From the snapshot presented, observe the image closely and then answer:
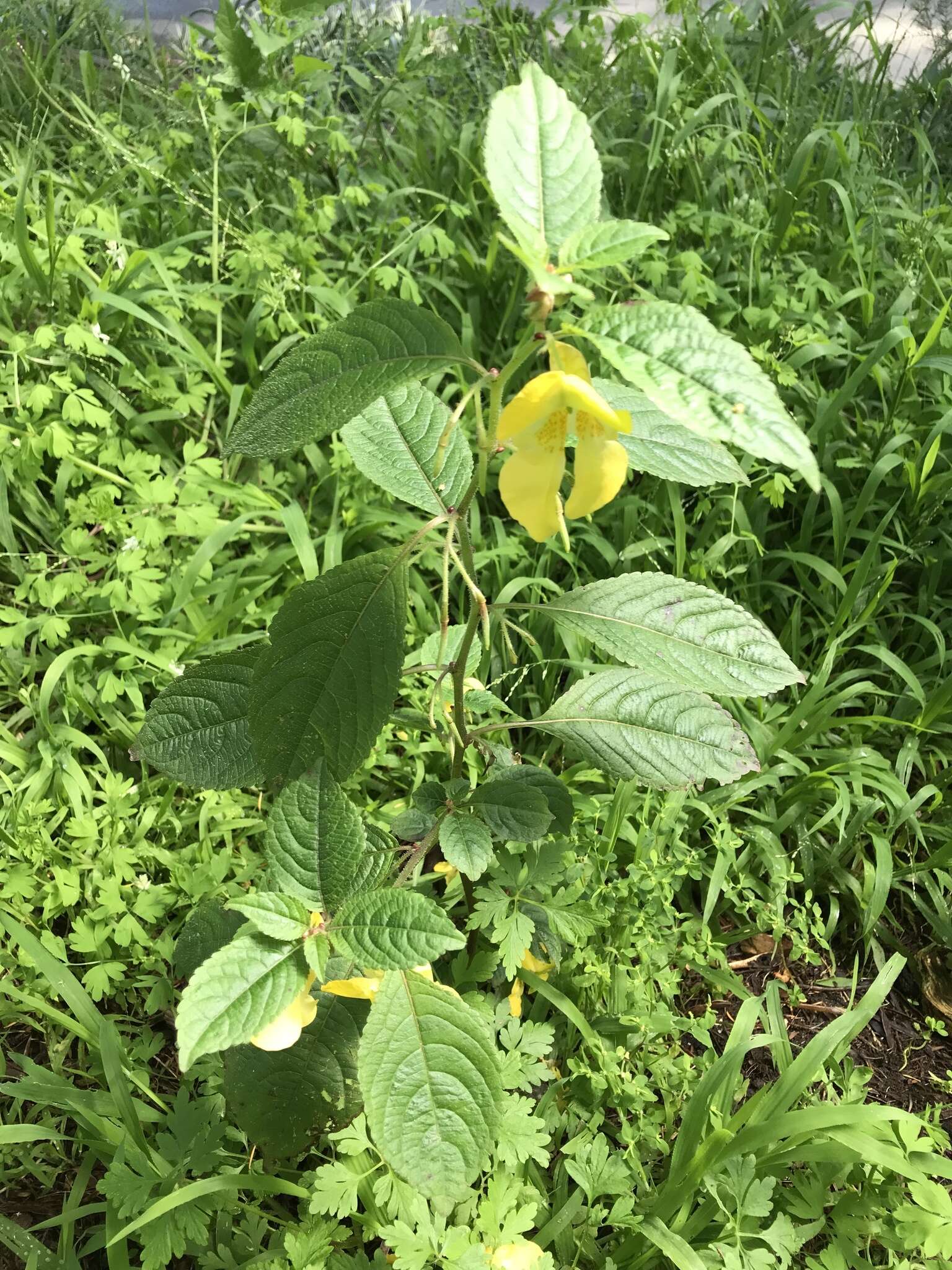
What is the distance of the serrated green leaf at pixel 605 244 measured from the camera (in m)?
0.71

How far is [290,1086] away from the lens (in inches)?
42.4

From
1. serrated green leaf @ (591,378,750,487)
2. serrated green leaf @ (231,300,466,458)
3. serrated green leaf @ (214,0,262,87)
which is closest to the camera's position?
serrated green leaf @ (231,300,466,458)

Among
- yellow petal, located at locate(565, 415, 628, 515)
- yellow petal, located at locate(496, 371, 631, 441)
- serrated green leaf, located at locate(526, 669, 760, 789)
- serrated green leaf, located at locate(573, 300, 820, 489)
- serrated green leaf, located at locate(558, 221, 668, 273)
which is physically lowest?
serrated green leaf, located at locate(526, 669, 760, 789)

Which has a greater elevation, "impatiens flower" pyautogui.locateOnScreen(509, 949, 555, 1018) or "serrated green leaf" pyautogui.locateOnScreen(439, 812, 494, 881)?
"serrated green leaf" pyautogui.locateOnScreen(439, 812, 494, 881)

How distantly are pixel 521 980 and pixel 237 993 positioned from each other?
2.25ft

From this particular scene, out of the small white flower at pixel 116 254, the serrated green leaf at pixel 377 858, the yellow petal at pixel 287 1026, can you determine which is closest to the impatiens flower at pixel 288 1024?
the yellow petal at pixel 287 1026

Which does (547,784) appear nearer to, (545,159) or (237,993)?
(237,993)

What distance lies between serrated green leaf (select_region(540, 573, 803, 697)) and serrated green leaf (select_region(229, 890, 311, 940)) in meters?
0.45

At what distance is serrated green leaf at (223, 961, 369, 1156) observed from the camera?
3.54 ft

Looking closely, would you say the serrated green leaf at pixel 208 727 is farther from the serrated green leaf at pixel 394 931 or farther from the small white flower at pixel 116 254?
the small white flower at pixel 116 254

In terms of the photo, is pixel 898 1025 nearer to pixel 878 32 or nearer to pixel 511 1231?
pixel 511 1231

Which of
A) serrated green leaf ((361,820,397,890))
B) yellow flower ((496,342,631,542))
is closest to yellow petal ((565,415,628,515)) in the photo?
yellow flower ((496,342,631,542))

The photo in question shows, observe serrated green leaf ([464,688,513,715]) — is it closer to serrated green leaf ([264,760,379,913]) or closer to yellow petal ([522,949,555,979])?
serrated green leaf ([264,760,379,913])

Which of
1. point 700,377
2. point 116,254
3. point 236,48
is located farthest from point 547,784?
point 236,48
